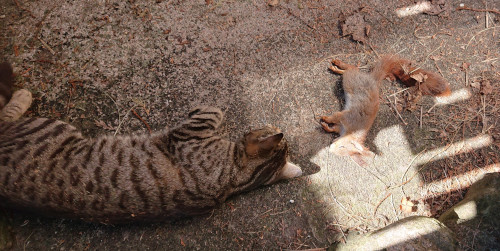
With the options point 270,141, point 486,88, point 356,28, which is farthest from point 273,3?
point 486,88

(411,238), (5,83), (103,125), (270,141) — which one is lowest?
(411,238)

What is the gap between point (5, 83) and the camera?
3160mm

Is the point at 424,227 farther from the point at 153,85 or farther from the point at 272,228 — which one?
the point at 153,85

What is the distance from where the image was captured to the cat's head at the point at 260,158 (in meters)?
2.99

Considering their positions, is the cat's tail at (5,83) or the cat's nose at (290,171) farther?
the cat's nose at (290,171)

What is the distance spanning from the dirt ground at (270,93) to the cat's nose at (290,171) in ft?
0.55

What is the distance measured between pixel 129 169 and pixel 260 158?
1249 millimetres

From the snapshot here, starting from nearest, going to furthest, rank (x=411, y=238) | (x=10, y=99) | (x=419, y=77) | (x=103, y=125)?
(x=411, y=238) < (x=10, y=99) < (x=103, y=125) < (x=419, y=77)

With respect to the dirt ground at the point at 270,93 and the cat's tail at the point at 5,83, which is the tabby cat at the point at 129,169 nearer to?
the cat's tail at the point at 5,83

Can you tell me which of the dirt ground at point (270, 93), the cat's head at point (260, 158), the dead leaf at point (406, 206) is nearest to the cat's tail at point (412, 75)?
the dirt ground at point (270, 93)

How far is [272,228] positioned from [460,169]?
2.36 metres

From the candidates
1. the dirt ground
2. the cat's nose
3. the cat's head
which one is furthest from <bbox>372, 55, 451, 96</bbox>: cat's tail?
the cat's head

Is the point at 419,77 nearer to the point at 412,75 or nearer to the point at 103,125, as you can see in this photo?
the point at 412,75

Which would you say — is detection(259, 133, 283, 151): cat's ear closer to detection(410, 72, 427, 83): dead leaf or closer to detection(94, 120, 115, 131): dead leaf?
detection(94, 120, 115, 131): dead leaf
